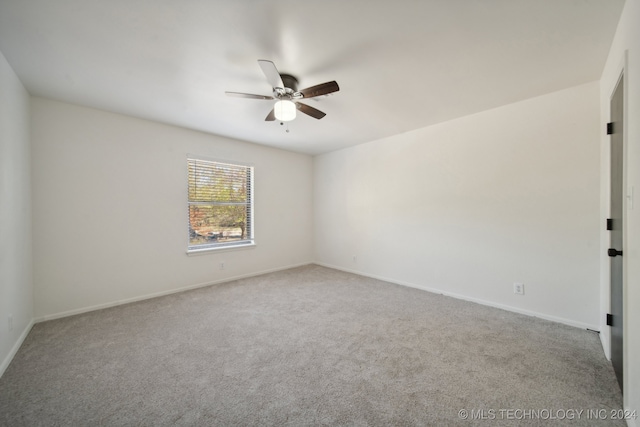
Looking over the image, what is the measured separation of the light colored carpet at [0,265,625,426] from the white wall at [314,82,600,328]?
44 cm

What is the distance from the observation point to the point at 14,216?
2225 mm

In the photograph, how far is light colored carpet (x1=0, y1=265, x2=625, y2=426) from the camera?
1482mm

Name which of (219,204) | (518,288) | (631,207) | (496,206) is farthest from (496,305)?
(219,204)

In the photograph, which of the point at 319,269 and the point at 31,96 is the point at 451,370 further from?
the point at 31,96

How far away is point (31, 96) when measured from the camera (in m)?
2.68

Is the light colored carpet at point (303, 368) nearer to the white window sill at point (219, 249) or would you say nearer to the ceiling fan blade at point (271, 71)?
the white window sill at point (219, 249)

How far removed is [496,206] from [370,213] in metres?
1.89

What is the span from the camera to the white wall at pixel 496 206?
2504mm

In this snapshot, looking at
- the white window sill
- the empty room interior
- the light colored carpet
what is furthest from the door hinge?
the white window sill

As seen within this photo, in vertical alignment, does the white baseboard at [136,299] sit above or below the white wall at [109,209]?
below

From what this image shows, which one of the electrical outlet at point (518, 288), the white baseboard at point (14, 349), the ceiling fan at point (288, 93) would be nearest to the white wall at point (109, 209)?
the white baseboard at point (14, 349)

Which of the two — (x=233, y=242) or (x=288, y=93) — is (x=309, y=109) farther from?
(x=233, y=242)

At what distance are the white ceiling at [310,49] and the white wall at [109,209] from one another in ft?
1.40

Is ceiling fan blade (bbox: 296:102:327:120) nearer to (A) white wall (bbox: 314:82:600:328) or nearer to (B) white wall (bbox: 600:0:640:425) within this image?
(A) white wall (bbox: 314:82:600:328)
